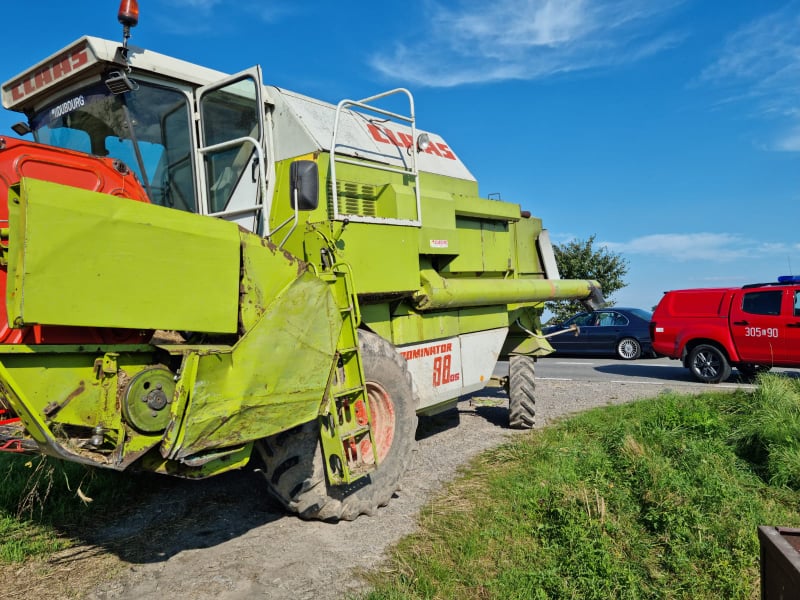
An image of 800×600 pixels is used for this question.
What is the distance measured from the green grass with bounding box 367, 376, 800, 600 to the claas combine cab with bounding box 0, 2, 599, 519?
2.70 feet

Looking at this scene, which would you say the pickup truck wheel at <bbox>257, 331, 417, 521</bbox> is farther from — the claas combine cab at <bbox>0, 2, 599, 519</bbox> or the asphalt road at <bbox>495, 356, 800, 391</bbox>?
the asphalt road at <bbox>495, 356, 800, 391</bbox>

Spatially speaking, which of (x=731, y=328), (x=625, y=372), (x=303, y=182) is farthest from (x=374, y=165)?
(x=625, y=372)

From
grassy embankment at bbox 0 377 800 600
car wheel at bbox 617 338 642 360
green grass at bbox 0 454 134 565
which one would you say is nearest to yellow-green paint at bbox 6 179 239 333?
grassy embankment at bbox 0 377 800 600

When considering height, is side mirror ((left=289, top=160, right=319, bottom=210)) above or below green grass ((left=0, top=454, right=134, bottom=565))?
above

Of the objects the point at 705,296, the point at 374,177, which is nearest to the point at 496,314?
the point at 374,177

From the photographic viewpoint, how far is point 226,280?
347 centimetres

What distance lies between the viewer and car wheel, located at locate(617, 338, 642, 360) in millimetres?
15898

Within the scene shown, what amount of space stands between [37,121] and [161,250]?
9.08 ft

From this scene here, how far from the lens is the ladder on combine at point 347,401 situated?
424cm

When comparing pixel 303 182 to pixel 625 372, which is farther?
pixel 625 372

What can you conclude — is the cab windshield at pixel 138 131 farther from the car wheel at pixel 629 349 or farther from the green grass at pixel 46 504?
the car wheel at pixel 629 349

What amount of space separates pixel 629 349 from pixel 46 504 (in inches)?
559

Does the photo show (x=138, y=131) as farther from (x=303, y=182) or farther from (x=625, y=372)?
(x=625, y=372)

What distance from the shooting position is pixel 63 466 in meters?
5.38
